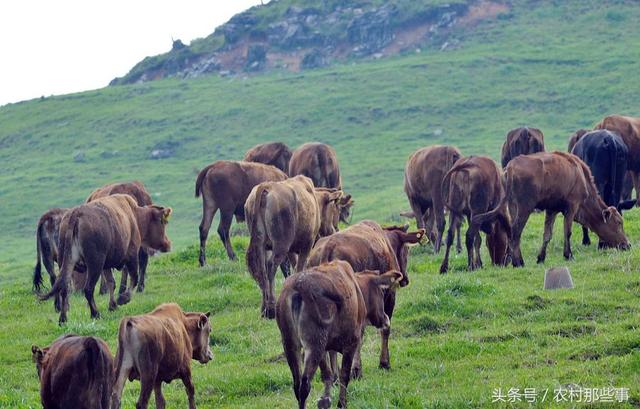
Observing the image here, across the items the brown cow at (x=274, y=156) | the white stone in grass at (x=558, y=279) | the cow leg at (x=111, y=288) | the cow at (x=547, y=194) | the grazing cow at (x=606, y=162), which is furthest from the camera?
the brown cow at (x=274, y=156)

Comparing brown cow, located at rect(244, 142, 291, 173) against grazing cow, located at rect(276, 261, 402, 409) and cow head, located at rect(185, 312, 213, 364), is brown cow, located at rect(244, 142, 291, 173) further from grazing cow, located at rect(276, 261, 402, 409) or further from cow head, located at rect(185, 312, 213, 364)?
grazing cow, located at rect(276, 261, 402, 409)

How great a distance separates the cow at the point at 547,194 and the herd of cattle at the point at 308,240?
2 cm

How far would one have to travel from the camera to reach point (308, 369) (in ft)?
37.0

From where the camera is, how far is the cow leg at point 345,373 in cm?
1171

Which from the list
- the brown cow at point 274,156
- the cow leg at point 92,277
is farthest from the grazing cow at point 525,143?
the cow leg at point 92,277

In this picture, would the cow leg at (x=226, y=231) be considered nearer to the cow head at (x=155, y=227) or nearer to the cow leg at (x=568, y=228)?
the cow head at (x=155, y=227)

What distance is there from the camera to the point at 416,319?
50.8 feet

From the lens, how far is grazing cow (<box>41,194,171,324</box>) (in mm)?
17984

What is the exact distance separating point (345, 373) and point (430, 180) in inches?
434

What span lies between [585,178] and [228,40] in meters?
63.1

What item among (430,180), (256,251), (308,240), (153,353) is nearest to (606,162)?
(430,180)

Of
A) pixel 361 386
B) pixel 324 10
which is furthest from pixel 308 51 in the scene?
pixel 361 386

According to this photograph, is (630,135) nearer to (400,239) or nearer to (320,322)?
(400,239)

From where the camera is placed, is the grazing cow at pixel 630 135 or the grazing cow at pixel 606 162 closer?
the grazing cow at pixel 606 162
